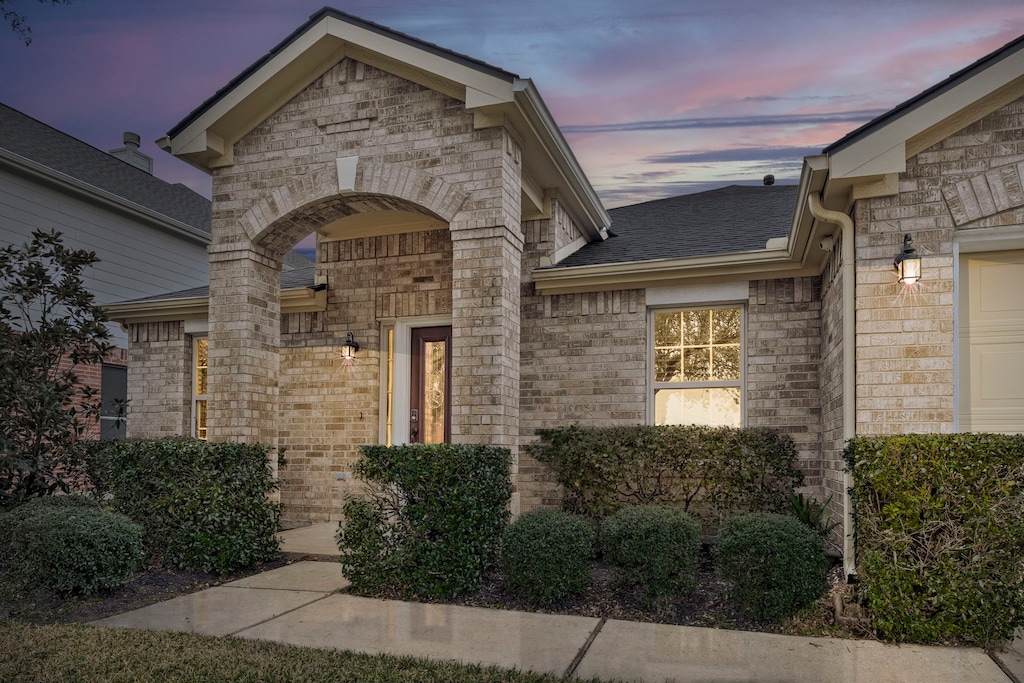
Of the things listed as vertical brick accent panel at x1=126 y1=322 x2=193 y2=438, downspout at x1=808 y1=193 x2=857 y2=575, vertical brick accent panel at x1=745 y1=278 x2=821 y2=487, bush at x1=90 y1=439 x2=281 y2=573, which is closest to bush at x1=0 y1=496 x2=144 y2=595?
bush at x1=90 y1=439 x2=281 y2=573

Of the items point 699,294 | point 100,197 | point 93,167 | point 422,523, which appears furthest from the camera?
point 93,167

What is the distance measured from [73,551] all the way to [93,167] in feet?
39.8

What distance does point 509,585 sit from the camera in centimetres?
524

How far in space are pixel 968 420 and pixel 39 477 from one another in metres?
7.90

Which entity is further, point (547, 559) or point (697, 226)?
point (697, 226)

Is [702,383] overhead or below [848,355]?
below

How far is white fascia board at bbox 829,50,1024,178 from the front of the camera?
5.02m

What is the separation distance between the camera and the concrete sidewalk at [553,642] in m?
3.75

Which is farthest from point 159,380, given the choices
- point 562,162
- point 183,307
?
point 562,162

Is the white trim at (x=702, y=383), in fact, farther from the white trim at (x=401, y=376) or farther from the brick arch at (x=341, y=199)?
the brick arch at (x=341, y=199)

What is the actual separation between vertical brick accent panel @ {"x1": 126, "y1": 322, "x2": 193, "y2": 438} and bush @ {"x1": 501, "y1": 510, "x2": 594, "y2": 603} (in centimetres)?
677

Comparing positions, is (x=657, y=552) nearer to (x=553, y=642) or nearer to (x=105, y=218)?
(x=553, y=642)

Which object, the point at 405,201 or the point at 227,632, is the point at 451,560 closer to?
the point at 227,632

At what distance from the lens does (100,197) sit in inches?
516
